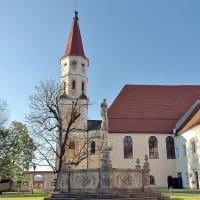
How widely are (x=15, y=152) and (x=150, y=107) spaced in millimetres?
19038

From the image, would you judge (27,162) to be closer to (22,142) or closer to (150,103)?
(22,142)

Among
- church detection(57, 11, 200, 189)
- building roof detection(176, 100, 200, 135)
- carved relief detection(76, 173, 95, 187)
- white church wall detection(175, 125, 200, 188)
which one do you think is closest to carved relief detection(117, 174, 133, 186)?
carved relief detection(76, 173, 95, 187)

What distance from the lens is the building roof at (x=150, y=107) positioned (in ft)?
120

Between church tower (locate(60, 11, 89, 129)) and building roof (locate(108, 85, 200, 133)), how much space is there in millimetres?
5484

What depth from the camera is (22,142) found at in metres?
42.0

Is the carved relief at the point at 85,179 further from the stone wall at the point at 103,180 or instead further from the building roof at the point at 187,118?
the building roof at the point at 187,118

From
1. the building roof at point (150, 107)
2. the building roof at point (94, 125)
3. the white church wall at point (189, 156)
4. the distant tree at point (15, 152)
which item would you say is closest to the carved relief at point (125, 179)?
the white church wall at point (189, 156)

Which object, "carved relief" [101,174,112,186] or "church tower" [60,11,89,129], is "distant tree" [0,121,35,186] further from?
"carved relief" [101,174,112,186]

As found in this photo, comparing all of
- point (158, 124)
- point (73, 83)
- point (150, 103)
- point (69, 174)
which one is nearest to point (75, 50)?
point (73, 83)

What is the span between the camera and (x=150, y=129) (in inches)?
A: 1433

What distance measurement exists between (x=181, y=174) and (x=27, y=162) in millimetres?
20835

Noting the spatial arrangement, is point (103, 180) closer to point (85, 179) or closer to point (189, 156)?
point (85, 179)

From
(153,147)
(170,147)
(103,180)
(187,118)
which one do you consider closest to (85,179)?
(103,180)

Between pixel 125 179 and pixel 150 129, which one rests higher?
pixel 150 129
